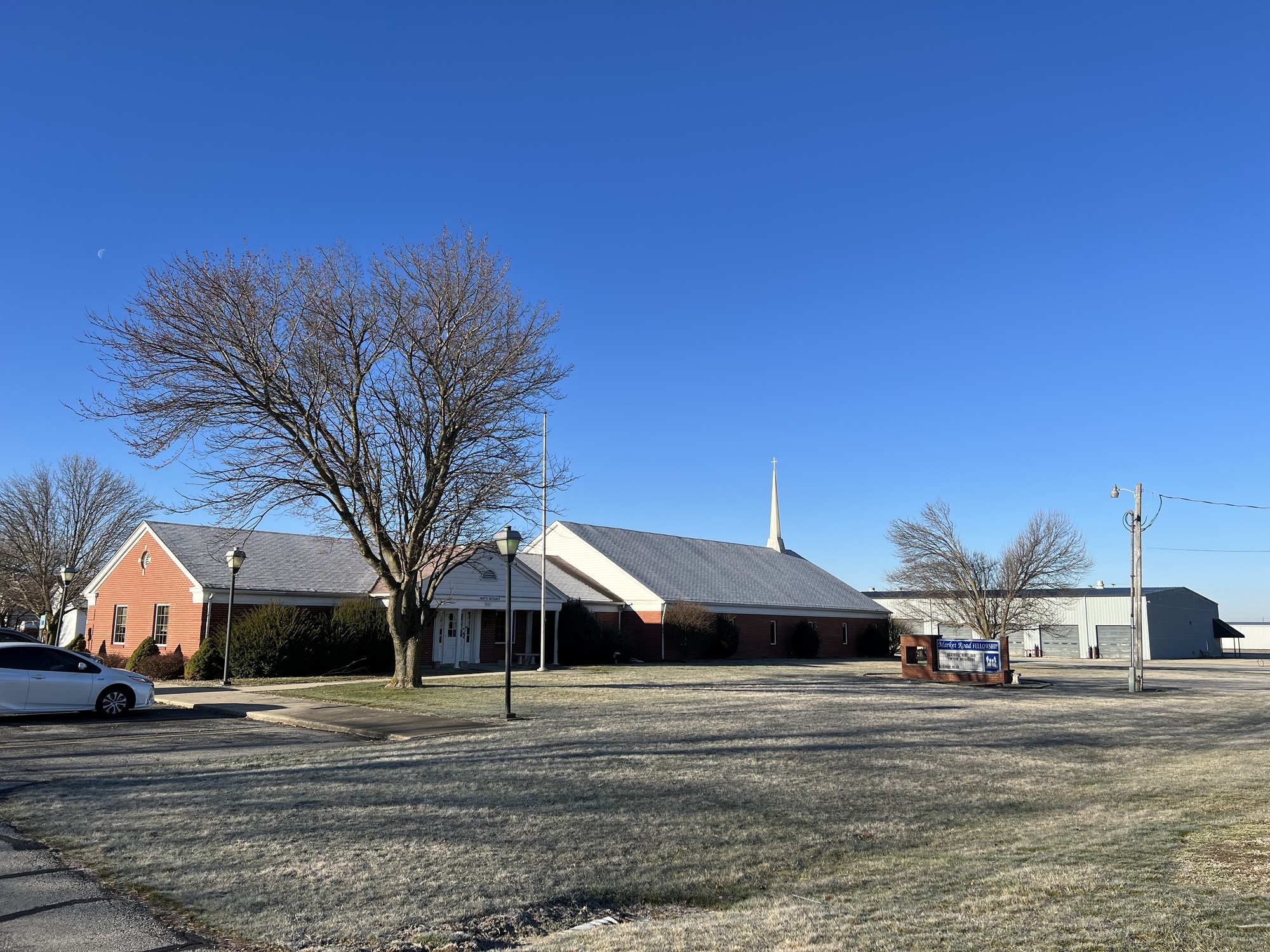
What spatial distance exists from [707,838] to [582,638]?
31215 millimetres

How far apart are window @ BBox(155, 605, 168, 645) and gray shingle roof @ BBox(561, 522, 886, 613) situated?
19947 millimetres

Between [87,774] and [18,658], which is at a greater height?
[18,658]

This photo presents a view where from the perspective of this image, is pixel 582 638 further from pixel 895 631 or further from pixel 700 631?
pixel 895 631

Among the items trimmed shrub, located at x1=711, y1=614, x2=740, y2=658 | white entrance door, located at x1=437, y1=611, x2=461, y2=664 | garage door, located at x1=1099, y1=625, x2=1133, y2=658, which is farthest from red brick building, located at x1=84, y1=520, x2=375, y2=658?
garage door, located at x1=1099, y1=625, x2=1133, y2=658

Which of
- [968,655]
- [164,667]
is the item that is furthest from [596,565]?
[164,667]

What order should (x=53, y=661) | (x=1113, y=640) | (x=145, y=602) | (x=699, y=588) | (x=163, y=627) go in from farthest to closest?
(x=1113, y=640)
(x=699, y=588)
(x=145, y=602)
(x=163, y=627)
(x=53, y=661)

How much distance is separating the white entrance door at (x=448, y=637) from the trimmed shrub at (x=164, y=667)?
9.59 meters

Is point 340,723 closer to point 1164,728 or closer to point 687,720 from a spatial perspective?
point 687,720

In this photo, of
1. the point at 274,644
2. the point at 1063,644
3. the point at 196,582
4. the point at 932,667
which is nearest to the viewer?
the point at 274,644

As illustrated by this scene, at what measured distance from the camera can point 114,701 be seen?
1761 cm

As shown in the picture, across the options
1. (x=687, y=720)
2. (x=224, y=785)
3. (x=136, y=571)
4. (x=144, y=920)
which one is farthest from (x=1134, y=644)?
(x=136, y=571)

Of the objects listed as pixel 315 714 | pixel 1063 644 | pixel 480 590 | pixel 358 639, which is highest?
pixel 480 590

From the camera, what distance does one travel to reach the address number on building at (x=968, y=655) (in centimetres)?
3109

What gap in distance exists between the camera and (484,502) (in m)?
23.8
